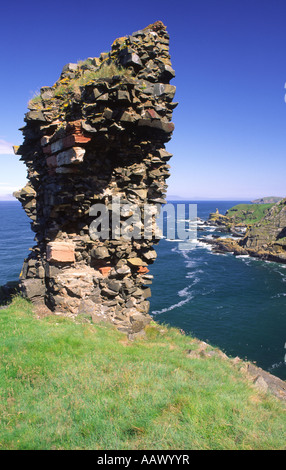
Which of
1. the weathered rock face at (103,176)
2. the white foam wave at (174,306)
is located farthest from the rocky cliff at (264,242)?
→ the weathered rock face at (103,176)

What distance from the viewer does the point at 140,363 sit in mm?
7633

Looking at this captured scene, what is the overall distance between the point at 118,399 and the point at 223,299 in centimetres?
3953

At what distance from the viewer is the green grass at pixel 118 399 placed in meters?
4.52

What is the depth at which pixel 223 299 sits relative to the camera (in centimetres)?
4225

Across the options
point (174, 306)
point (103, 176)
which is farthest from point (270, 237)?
point (103, 176)

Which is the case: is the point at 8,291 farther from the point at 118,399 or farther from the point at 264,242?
the point at 264,242

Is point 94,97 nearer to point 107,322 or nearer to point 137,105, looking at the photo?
point 137,105

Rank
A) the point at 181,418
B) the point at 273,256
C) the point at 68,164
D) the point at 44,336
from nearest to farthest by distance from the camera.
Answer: the point at 181,418 → the point at 44,336 → the point at 68,164 → the point at 273,256

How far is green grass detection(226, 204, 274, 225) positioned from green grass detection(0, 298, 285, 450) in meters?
129

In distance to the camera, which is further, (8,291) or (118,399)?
(8,291)

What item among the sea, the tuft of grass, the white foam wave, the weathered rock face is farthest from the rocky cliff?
the tuft of grass

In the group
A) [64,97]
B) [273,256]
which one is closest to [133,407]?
[64,97]

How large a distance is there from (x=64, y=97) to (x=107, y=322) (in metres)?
9.97

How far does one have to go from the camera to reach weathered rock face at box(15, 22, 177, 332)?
10.2m
